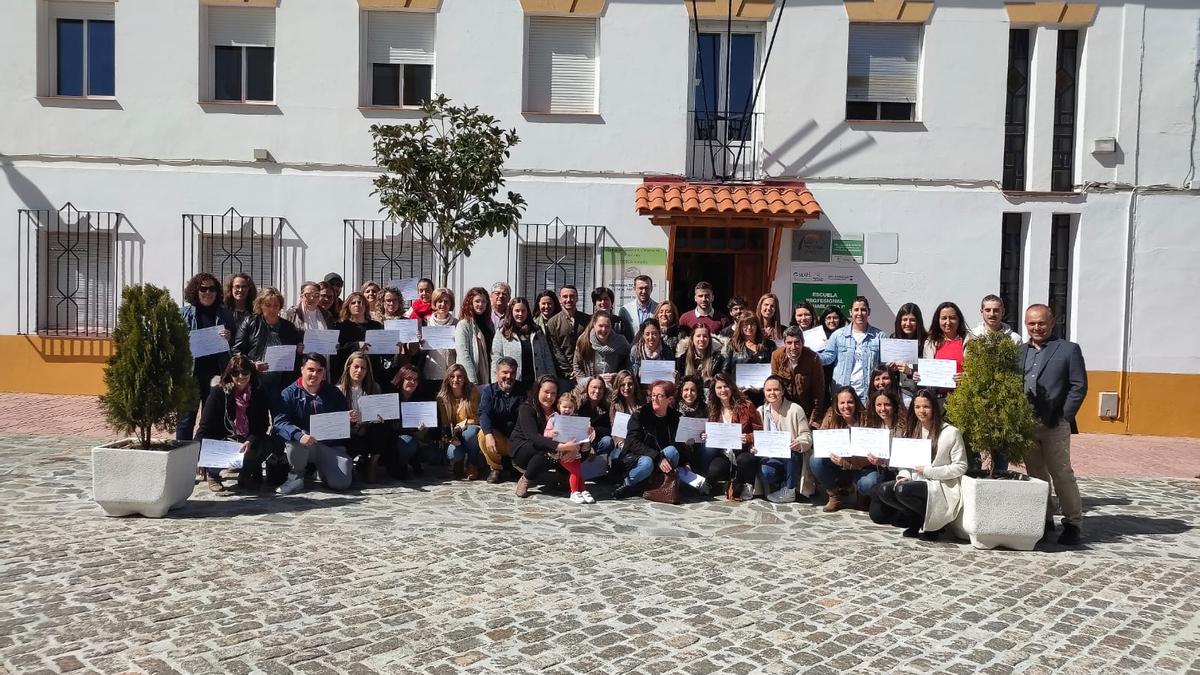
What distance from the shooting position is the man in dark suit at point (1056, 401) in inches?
282

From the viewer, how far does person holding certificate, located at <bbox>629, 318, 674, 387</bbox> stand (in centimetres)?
873

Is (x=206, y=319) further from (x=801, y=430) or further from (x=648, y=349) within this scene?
(x=801, y=430)

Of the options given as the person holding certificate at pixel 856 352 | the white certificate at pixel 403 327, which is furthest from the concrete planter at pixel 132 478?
the person holding certificate at pixel 856 352

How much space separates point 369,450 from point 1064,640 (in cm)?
587

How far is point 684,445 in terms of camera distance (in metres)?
8.41

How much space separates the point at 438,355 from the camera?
9.16 m

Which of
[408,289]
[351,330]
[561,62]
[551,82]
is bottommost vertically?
[351,330]

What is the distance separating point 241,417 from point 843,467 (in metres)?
5.11

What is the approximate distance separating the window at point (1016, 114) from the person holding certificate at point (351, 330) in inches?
358

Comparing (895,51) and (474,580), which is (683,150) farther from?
(474,580)

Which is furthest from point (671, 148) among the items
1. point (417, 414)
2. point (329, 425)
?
point (329, 425)

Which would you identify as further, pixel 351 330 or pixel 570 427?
pixel 351 330

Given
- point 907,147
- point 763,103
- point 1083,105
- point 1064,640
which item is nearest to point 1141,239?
point 1083,105

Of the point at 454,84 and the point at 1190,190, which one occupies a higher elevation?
the point at 454,84
